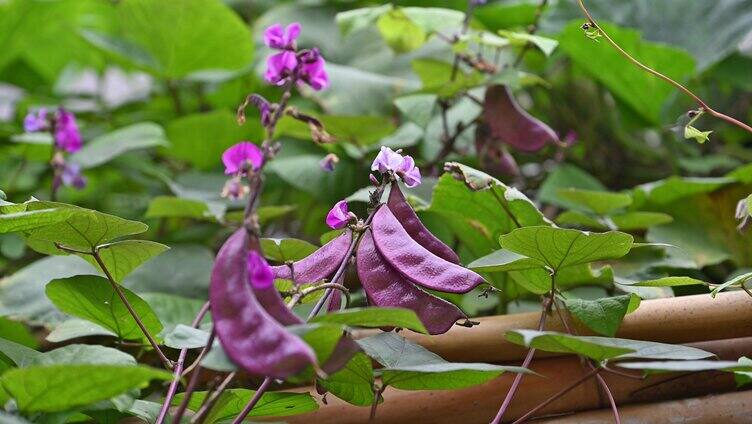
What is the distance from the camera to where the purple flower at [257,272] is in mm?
382

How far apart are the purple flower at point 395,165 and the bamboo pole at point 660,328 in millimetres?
119

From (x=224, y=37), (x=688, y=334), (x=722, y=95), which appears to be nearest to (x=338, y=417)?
(x=688, y=334)

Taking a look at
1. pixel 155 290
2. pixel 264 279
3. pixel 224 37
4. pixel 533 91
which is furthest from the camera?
pixel 533 91

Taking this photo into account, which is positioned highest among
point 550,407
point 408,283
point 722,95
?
point 408,283

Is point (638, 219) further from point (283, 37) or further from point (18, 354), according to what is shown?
point (18, 354)

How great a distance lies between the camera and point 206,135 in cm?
104

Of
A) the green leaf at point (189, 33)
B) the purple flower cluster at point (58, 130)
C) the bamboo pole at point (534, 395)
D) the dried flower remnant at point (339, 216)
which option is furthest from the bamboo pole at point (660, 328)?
the green leaf at point (189, 33)

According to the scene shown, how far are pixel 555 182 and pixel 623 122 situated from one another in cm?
28

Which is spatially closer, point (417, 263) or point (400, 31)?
point (417, 263)

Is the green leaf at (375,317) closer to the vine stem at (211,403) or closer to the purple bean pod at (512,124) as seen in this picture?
the vine stem at (211,403)

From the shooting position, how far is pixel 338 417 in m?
0.54

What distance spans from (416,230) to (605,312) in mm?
126

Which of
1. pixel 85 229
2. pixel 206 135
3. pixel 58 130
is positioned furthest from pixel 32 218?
pixel 206 135

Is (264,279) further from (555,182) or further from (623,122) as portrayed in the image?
(623,122)
